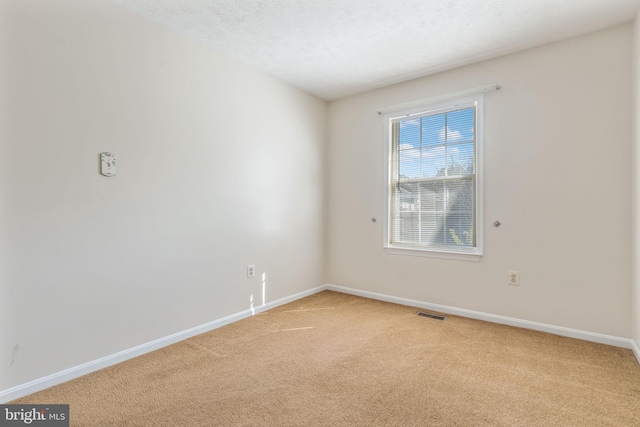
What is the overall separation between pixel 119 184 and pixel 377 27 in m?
2.23

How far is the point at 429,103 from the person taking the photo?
3.34 metres

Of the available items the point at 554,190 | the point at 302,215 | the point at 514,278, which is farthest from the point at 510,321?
the point at 302,215

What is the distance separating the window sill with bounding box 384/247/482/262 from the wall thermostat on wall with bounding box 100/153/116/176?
272 cm

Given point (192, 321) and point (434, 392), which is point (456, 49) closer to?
point (434, 392)

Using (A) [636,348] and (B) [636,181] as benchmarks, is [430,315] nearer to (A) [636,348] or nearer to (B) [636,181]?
(A) [636,348]

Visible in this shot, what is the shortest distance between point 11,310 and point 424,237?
3301mm

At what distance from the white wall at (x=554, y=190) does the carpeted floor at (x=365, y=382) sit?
13.5 inches

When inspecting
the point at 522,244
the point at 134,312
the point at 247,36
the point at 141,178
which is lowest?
the point at 134,312

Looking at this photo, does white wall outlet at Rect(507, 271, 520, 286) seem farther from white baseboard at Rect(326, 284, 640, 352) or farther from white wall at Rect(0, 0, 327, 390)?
white wall at Rect(0, 0, 327, 390)

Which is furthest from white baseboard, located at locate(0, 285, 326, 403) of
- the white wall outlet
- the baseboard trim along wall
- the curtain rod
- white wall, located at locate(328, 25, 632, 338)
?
the curtain rod

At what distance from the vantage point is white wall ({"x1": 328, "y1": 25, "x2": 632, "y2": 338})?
2.44 meters

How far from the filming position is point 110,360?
218cm

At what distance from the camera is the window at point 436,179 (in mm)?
3131

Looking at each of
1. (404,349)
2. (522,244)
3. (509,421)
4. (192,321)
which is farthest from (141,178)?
(522,244)
